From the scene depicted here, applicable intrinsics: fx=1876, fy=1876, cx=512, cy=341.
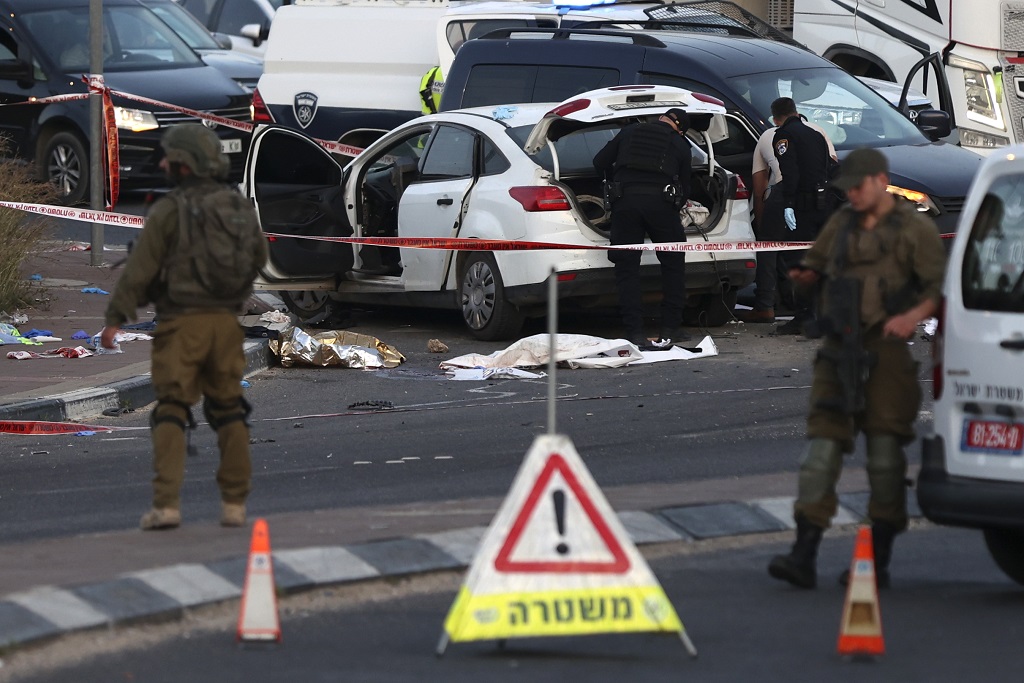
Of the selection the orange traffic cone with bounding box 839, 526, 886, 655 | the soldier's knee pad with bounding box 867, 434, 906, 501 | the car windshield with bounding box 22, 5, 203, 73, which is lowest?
the orange traffic cone with bounding box 839, 526, 886, 655

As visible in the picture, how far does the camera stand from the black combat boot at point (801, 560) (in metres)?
6.76

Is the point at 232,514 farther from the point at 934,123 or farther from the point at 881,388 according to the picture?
the point at 934,123

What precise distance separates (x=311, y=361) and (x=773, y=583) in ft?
22.7

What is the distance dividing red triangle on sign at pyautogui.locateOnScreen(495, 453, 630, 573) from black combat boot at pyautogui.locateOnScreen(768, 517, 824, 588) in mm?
1217

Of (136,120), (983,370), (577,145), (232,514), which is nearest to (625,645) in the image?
(983,370)

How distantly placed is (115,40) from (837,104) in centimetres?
883

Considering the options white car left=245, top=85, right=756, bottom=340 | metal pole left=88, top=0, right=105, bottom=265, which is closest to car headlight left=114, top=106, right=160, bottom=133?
metal pole left=88, top=0, right=105, bottom=265

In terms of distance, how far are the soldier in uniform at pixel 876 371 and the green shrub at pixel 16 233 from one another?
29.5 feet

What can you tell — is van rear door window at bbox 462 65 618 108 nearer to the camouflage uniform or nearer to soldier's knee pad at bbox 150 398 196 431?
soldier's knee pad at bbox 150 398 196 431

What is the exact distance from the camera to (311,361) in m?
13.4

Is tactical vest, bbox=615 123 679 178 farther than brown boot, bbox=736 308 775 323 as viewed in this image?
No

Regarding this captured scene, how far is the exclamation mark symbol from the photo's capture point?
5.73 meters

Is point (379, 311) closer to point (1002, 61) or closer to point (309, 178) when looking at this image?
point (309, 178)

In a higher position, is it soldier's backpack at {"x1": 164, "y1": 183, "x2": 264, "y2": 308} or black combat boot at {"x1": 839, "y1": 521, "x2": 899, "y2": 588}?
soldier's backpack at {"x1": 164, "y1": 183, "x2": 264, "y2": 308}
